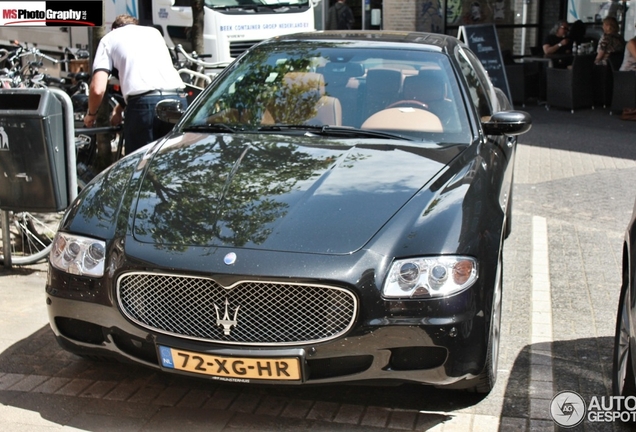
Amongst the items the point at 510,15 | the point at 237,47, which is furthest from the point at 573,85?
the point at 237,47

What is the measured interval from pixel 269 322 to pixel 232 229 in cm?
46

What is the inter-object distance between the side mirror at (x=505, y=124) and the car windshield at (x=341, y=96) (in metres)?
0.17

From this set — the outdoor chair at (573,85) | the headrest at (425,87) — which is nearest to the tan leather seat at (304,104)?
the headrest at (425,87)

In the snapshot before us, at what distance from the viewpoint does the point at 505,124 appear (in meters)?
4.91

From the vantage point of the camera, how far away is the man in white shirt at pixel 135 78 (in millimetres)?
7105

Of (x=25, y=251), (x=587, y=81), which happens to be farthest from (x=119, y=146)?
(x=587, y=81)

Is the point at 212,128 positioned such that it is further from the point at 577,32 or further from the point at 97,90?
the point at 577,32

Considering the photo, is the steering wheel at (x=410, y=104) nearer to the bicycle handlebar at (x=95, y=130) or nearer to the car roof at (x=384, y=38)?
the car roof at (x=384, y=38)

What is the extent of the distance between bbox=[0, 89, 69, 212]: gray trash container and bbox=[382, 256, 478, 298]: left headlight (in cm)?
303

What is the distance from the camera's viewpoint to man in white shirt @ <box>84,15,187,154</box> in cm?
711

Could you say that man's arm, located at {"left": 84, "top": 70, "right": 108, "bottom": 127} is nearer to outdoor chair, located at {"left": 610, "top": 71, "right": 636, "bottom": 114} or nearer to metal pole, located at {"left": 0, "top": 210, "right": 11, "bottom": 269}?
metal pole, located at {"left": 0, "top": 210, "right": 11, "bottom": 269}

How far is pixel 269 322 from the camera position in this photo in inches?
141

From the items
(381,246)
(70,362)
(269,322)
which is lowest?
(70,362)

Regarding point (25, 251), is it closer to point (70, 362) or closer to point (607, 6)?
point (70, 362)
